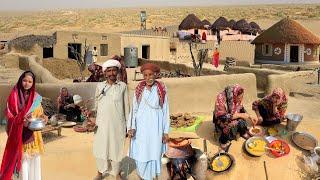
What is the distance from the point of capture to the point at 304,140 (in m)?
6.98

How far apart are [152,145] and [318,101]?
7502mm

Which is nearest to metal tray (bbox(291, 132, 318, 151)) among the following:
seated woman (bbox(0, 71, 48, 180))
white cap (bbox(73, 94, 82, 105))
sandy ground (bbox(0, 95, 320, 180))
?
sandy ground (bbox(0, 95, 320, 180))

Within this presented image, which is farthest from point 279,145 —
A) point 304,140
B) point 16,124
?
point 16,124

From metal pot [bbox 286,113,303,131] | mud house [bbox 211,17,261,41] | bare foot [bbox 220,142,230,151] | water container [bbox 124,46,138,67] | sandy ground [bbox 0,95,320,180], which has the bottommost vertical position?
sandy ground [bbox 0,95,320,180]

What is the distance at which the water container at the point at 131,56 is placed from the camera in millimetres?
24188

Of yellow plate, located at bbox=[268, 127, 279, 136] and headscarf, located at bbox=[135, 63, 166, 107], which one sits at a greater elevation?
headscarf, located at bbox=[135, 63, 166, 107]

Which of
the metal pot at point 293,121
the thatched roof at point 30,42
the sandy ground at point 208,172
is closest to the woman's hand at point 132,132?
the sandy ground at point 208,172

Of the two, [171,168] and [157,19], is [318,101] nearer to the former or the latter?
[171,168]

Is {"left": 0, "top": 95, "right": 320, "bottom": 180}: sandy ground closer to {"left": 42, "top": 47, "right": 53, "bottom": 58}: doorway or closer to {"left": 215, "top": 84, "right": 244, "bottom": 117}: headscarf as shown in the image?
{"left": 215, "top": 84, "right": 244, "bottom": 117}: headscarf

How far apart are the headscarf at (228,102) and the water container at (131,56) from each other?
57.6 ft

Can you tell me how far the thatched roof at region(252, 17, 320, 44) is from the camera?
24719 mm

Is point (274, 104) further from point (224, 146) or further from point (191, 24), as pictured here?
point (191, 24)

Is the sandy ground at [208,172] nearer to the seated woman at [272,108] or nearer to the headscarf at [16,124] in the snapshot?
the seated woman at [272,108]

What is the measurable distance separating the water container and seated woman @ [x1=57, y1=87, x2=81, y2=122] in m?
14.7
